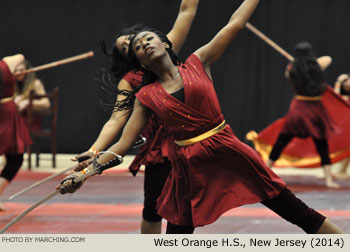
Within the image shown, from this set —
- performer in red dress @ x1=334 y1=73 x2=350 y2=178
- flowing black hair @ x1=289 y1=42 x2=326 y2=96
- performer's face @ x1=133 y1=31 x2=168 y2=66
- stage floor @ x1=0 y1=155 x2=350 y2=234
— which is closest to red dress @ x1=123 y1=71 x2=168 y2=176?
performer's face @ x1=133 y1=31 x2=168 y2=66

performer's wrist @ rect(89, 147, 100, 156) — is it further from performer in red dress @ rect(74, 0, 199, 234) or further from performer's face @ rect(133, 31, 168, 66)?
performer's face @ rect(133, 31, 168, 66)

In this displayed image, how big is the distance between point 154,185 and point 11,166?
7.40 feet

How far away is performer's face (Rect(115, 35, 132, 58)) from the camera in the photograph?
365 cm

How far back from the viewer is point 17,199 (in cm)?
609

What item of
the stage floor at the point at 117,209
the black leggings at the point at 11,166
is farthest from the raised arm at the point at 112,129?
the black leggings at the point at 11,166

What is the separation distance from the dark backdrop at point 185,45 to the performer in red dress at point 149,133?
15.9ft

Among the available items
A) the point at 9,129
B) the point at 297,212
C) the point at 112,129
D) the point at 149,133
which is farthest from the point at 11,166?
the point at 297,212

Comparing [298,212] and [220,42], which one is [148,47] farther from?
[298,212]

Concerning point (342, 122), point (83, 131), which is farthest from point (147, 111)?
point (83, 131)

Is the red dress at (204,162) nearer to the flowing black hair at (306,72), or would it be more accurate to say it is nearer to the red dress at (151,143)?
the red dress at (151,143)

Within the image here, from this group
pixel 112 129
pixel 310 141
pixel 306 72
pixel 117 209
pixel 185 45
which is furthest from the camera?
pixel 185 45

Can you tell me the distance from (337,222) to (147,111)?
7.33 feet

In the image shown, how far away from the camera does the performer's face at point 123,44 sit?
3646mm

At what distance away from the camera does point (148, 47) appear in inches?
119
